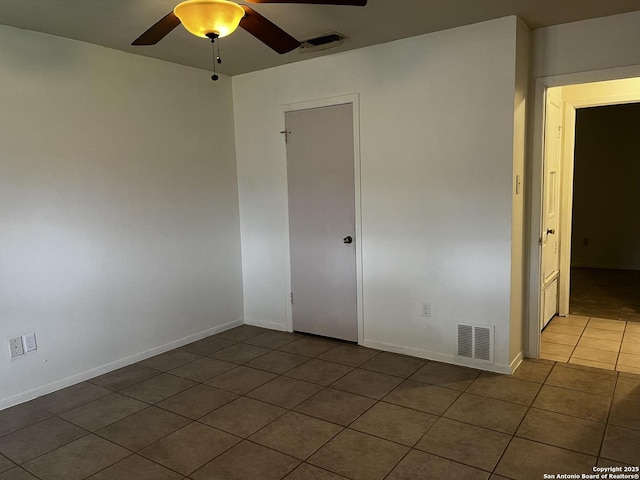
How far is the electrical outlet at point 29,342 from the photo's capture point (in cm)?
304

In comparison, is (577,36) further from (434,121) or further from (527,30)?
(434,121)

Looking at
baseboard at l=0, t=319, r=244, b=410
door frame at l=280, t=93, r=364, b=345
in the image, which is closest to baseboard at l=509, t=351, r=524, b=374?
door frame at l=280, t=93, r=364, b=345

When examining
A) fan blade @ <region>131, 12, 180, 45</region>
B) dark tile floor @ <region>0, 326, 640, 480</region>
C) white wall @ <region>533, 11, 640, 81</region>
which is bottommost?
dark tile floor @ <region>0, 326, 640, 480</region>

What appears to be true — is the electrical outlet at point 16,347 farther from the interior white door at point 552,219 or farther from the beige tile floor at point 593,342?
the interior white door at point 552,219

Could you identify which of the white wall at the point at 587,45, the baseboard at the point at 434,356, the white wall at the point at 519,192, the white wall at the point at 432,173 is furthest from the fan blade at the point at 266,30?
the baseboard at the point at 434,356

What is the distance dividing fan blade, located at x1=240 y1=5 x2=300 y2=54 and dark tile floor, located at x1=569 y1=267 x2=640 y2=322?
396 cm

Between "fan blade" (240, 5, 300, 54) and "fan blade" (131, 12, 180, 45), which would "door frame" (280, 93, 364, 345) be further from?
"fan blade" (131, 12, 180, 45)

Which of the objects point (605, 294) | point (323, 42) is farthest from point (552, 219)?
point (323, 42)

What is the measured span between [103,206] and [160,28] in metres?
1.63

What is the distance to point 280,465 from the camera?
229cm

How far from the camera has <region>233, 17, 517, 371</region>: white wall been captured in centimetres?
315

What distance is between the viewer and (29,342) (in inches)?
121

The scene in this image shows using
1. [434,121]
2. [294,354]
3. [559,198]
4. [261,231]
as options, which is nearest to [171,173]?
[261,231]

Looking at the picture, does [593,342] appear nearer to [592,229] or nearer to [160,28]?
[592,229]
